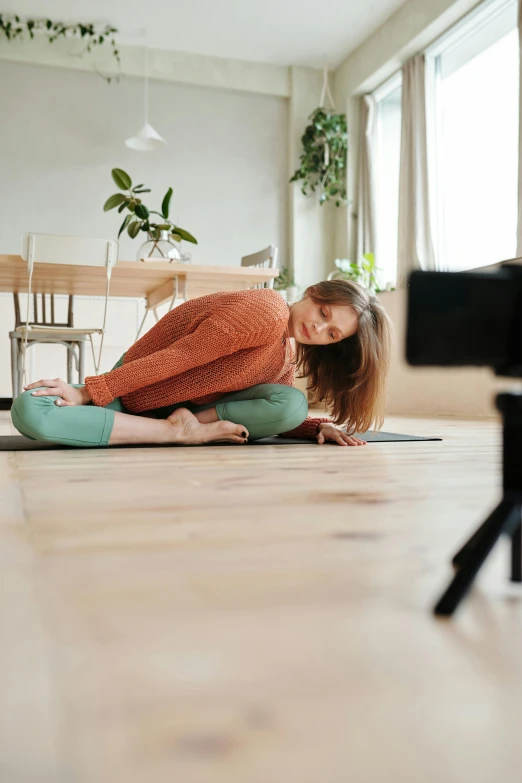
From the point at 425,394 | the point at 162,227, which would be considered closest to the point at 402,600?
the point at 162,227

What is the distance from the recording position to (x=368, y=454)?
5.26 ft

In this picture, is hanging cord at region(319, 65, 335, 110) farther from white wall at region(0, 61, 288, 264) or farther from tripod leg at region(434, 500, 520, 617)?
tripod leg at region(434, 500, 520, 617)

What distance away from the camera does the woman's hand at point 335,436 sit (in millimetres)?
1801

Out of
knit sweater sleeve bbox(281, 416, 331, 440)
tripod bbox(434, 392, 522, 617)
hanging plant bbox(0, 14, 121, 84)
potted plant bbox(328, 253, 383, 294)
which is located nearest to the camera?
tripod bbox(434, 392, 522, 617)

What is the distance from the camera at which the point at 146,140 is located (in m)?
4.43

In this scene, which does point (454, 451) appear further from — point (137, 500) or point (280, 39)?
point (280, 39)

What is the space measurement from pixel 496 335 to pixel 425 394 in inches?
141

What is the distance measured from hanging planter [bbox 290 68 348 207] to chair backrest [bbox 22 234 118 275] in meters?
2.75

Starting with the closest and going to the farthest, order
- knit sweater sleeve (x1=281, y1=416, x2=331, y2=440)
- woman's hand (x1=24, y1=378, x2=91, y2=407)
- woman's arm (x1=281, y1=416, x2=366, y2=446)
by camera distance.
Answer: woman's hand (x1=24, y1=378, x2=91, y2=407)
woman's arm (x1=281, y1=416, x2=366, y2=446)
knit sweater sleeve (x1=281, y1=416, x2=331, y2=440)

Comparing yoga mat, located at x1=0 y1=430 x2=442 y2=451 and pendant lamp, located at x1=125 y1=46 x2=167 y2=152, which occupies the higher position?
pendant lamp, located at x1=125 y1=46 x2=167 y2=152

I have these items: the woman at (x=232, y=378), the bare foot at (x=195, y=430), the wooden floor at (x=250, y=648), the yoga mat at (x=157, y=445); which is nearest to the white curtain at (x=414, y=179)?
the yoga mat at (x=157, y=445)

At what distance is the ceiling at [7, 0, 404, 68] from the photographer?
15.0ft

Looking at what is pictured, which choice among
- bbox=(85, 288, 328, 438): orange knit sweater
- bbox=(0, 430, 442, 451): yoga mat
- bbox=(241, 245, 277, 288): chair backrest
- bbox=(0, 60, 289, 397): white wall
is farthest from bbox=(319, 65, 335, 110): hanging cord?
bbox=(85, 288, 328, 438): orange knit sweater

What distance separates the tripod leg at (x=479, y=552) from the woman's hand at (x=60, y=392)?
1267 millimetres
